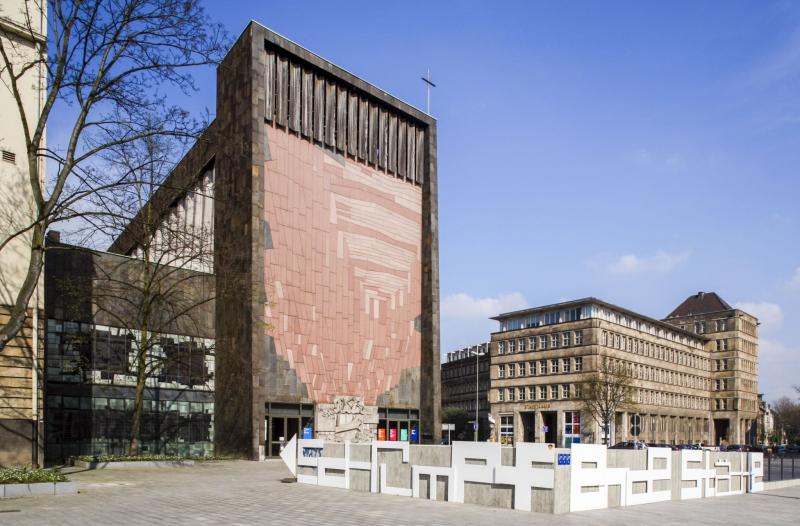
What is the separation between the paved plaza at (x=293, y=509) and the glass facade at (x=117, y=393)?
51.4ft

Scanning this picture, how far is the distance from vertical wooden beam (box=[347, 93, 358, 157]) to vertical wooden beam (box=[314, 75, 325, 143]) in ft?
7.96

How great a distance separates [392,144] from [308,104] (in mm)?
8479

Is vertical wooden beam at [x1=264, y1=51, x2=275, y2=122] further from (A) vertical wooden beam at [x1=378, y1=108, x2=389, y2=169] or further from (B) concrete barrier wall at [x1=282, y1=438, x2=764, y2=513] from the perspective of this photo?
(B) concrete barrier wall at [x1=282, y1=438, x2=764, y2=513]

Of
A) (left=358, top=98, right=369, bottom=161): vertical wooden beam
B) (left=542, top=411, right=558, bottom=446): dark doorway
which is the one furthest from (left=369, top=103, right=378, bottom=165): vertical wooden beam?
(left=542, top=411, right=558, bottom=446): dark doorway

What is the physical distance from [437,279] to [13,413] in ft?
113

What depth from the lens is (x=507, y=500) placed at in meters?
17.6

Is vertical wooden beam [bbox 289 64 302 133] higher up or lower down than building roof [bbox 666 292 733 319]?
higher up

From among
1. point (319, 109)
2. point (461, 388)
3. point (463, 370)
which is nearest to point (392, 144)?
point (319, 109)

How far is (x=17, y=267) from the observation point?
27.2 m

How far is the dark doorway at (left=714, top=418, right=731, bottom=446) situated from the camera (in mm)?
127250

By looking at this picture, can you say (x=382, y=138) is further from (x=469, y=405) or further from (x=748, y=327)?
(x=748, y=327)

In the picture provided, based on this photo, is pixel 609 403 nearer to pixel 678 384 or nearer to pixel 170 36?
pixel 678 384

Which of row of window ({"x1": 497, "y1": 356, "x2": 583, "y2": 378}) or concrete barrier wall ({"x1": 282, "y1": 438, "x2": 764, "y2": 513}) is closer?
concrete barrier wall ({"x1": 282, "y1": 438, "x2": 764, "y2": 513})

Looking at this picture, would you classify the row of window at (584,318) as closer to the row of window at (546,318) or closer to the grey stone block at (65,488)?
the row of window at (546,318)
